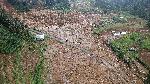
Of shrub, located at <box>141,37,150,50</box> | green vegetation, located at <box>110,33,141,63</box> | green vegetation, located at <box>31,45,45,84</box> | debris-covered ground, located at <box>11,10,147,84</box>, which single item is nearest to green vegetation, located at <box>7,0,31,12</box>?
debris-covered ground, located at <box>11,10,147,84</box>

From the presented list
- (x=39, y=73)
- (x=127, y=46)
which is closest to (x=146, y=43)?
(x=127, y=46)

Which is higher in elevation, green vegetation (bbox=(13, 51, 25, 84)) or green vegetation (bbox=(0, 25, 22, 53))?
green vegetation (bbox=(0, 25, 22, 53))

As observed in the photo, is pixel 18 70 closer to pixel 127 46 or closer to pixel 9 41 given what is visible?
pixel 9 41

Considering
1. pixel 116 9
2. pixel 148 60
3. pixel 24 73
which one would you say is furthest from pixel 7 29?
pixel 116 9

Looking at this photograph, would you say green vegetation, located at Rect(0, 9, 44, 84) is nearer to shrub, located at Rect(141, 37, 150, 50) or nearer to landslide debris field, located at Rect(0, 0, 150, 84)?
landslide debris field, located at Rect(0, 0, 150, 84)

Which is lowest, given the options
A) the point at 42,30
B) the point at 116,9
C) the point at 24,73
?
the point at 116,9

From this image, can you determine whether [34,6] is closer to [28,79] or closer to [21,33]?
[21,33]

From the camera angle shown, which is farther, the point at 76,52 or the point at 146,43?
the point at 146,43

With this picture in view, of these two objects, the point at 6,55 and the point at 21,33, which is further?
the point at 21,33
